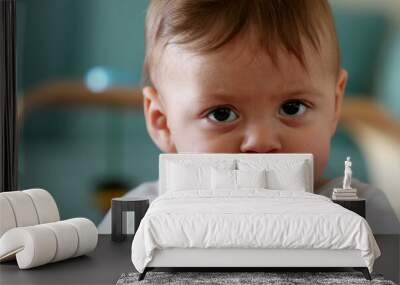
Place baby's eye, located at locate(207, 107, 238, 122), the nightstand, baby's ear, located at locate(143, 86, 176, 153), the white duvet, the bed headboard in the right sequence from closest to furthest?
the white duvet < the nightstand < the bed headboard < baby's eye, located at locate(207, 107, 238, 122) < baby's ear, located at locate(143, 86, 176, 153)

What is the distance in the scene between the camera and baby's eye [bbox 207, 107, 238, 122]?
6328 millimetres

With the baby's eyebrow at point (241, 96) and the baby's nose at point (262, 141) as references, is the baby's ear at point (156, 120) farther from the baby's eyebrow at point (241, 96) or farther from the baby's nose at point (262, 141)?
the baby's nose at point (262, 141)

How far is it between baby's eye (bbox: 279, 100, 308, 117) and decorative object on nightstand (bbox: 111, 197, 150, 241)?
1.48 meters

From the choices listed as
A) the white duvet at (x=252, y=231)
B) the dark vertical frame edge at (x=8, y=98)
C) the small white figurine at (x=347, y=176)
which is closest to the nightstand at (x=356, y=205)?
the small white figurine at (x=347, y=176)

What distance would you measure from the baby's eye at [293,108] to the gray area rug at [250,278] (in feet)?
6.42

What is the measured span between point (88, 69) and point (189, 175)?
162cm

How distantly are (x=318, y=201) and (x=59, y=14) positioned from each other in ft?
10.7

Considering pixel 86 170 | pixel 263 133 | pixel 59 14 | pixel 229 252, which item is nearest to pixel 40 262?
pixel 229 252

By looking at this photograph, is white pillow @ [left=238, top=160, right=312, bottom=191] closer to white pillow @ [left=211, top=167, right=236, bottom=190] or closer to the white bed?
white pillow @ [left=211, top=167, right=236, bottom=190]

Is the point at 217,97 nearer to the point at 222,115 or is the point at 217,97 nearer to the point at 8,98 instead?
the point at 222,115

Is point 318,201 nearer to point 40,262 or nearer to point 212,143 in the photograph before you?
point 212,143

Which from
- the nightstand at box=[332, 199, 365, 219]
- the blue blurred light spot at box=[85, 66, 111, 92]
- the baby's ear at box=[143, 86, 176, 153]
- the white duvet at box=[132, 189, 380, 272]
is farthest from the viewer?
the blue blurred light spot at box=[85, 66, 111, 92]

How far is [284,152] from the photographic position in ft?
20.9

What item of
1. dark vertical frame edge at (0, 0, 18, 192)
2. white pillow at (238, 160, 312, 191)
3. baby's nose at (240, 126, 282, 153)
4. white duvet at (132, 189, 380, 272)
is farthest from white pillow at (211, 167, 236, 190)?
dark vertical frame edge at (0, 0, 18, 192)
